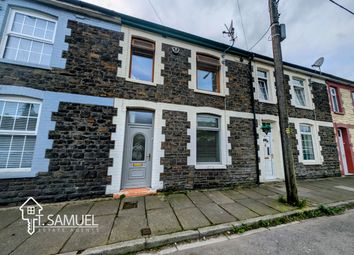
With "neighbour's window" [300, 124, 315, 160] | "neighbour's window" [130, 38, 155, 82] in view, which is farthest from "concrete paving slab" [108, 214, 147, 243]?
"neighbour's window" [300, 124, 315, 160]

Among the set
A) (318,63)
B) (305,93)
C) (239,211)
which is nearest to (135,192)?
(239,211)

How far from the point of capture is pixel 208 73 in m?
6.84

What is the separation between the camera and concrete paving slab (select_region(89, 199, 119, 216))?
12.0 ft

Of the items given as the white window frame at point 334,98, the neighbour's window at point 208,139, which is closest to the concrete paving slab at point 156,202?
the neighbour's window at point 208,139

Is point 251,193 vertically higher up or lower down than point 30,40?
lower down

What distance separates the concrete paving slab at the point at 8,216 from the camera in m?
3.11

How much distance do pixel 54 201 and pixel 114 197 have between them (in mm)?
1570

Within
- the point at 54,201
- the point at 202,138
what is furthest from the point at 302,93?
the point at 54,201

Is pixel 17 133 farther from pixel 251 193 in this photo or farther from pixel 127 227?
pixel 251 193

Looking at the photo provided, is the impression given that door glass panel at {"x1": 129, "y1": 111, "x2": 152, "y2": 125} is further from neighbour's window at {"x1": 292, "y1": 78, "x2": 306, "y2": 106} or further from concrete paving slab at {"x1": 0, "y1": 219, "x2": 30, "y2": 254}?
neighbour's window at {"x1": 292, "y1": 78, "x2": 306, "y2": 106}

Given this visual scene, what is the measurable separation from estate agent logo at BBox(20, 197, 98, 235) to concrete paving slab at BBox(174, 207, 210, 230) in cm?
180

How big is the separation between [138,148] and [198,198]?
2.65m

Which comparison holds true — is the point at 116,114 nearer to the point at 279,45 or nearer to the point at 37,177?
the point at 37,177

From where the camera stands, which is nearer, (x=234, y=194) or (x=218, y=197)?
(x=218, y=197)
